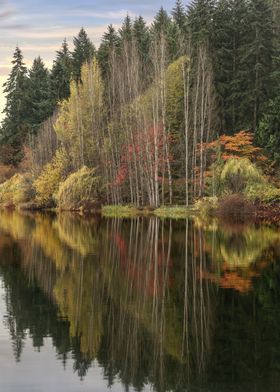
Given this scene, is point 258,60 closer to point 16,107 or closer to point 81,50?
point 81,50

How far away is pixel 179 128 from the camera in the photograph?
51.3 meters

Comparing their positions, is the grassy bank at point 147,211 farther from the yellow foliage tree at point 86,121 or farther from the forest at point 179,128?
the yellow foliage tree at point 86,121

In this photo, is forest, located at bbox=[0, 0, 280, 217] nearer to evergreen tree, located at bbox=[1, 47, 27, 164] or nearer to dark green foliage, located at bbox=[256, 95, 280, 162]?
dark green foliage, located at bbox=[256, 95, 280, 162]

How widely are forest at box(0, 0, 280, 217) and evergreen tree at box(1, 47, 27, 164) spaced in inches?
693

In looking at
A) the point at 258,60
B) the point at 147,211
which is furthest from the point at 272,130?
the point at 147,211

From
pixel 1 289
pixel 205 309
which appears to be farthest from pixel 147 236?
pixel 205 309

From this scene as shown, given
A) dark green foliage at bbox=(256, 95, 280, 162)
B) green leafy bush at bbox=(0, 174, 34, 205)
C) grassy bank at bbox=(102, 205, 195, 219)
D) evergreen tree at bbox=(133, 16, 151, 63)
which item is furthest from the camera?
evergreen tree at bbox=(133, 16, 151, 63)

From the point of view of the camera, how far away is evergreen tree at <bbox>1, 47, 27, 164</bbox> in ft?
272

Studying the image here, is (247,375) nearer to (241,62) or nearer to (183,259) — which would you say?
(183,259)

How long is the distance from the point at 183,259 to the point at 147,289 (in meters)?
4.94

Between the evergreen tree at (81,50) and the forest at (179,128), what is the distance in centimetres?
2032

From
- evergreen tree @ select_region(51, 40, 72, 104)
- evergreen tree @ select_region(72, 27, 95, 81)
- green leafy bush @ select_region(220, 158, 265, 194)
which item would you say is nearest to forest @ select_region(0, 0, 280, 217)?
green leafy bush @ select_region(220, 158, 265, 194)

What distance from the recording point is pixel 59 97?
81688 millimetres

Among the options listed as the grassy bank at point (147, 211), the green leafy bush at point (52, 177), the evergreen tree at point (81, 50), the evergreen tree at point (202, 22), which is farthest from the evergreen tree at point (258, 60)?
the evergreen tree at point (81, 50)
